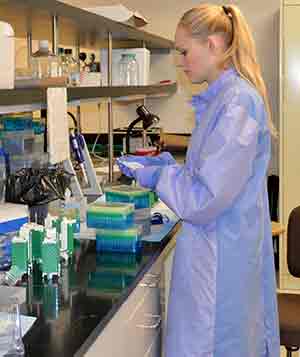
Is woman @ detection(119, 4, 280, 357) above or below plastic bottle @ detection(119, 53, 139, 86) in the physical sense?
below

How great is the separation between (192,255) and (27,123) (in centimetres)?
83

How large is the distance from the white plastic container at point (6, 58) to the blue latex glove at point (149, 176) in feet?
2.01

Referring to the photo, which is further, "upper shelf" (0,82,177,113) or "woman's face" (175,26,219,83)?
"woman's face" (175,26,219,83)

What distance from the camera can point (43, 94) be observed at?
1638 millimetres

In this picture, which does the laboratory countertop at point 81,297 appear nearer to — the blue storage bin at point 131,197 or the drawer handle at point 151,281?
the drawer handle at point 151,281

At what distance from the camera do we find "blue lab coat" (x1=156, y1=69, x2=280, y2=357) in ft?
5.70

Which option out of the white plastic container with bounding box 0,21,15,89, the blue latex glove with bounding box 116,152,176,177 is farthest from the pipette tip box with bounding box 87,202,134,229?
the white plastic container with bounding box 0,21,15,89

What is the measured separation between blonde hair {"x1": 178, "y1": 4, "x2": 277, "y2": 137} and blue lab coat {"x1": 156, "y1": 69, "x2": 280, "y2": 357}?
5cm

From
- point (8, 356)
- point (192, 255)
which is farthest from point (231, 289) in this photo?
point (8, 356)

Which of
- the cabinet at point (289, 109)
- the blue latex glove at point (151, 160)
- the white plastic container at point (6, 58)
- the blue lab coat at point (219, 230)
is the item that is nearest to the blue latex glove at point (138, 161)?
the blue latex glove at point (151, 160)

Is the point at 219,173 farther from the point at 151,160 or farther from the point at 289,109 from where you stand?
the point at 289,109

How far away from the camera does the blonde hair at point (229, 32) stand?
185 centimetres

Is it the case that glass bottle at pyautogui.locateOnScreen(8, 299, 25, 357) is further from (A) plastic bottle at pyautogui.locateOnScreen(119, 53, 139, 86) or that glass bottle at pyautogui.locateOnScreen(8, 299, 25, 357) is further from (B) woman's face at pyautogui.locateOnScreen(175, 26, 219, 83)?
(A) plastic bottle at pyautogui.locateOnScreen(119, 53, 139, 86)

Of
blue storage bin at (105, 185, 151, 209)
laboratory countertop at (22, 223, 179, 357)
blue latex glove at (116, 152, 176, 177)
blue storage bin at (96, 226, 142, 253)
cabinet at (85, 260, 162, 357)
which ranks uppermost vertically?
blue latex glove at (116, 152, 176, 177)
